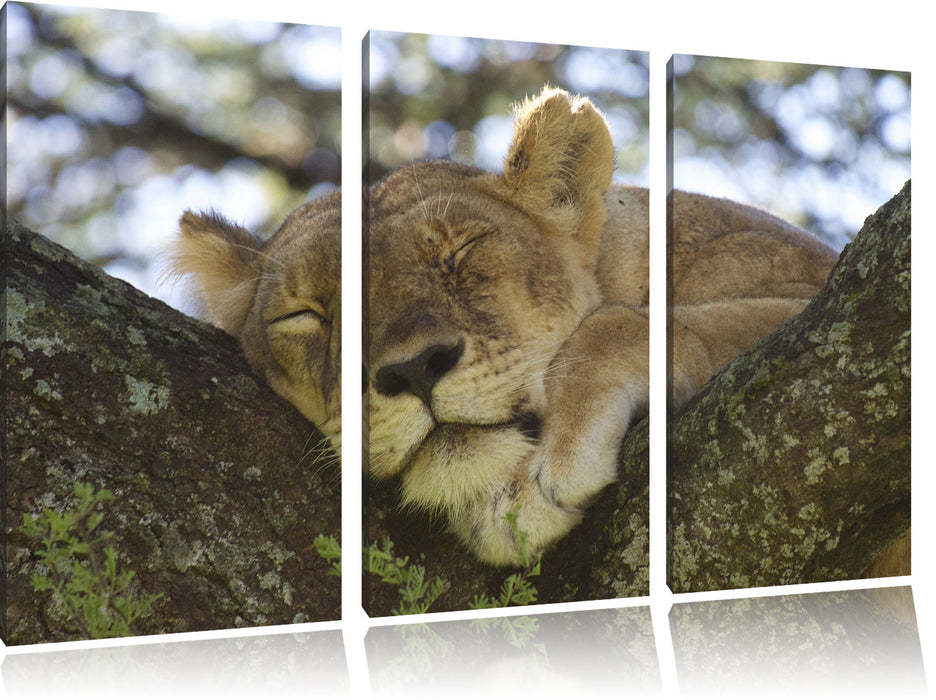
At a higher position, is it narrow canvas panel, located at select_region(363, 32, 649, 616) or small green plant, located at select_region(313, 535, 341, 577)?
narrow canvas panel, located at select_region(363, 32, 649, 616)

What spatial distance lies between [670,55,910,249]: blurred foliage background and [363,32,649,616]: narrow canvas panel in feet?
0.76

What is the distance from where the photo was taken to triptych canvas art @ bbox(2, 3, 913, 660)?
3.19 meters

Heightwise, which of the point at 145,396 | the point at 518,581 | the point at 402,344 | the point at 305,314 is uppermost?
the point at 305,314

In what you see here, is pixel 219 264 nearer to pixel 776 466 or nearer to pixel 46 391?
pixel 46 391

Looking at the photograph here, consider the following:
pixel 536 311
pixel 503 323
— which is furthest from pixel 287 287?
pixel 536 311

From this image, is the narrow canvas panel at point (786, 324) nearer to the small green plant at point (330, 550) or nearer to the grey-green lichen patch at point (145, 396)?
the small green plant at point (330, 550)

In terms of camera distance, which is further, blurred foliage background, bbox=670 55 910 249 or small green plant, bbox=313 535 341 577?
blurred foliage background, bbox=670 55 910 249

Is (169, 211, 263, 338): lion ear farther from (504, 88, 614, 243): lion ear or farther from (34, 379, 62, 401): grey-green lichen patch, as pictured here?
(504, 88, 614, 243): lion ear

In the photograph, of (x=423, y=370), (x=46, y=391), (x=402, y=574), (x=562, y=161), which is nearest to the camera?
(x=46, y=391)

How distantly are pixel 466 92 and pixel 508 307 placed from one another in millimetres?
830

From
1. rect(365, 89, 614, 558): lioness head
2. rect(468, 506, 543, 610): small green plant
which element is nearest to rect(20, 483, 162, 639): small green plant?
rect(365, 89, 614, 558): lioness head

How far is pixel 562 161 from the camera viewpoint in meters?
3.94

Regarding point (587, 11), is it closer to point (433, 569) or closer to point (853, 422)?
point (853, 422)

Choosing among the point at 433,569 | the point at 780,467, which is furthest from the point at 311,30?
the point at 780,467
